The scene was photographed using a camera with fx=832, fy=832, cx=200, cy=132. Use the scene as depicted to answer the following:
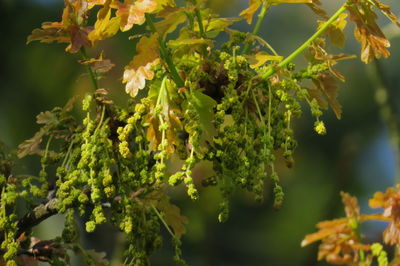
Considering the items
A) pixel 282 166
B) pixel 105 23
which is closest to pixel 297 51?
pixel 105 23

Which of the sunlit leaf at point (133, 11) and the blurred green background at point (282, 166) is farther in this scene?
the blurred green background at point (282, 166)

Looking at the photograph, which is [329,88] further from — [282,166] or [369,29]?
[282,166]

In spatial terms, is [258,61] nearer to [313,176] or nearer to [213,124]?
[213,124]

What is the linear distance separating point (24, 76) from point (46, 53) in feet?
1.11

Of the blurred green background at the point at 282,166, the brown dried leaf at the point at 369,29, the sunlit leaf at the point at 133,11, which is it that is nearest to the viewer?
the sunlit leaf at the point at 133,11

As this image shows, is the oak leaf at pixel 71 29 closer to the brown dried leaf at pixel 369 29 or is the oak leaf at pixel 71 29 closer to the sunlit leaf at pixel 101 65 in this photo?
the sunlit leaf at pixel 101 65

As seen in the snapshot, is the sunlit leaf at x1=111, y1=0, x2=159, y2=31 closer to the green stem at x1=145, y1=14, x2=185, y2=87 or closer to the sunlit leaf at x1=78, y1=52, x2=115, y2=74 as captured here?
the green stem at x1=145, y1=14, x2=185, y2=87

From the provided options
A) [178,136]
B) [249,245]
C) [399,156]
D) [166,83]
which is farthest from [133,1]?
[249,245]

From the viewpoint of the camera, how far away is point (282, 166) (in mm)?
3010

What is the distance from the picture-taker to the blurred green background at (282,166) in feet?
12.7

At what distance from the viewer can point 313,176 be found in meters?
8.25

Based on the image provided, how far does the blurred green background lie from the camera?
3871mm

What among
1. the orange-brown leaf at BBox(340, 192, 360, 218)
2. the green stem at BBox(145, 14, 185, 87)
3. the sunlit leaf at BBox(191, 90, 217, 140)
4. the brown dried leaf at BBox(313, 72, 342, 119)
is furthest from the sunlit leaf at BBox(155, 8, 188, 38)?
the orange-brown leaf at BBox(340, 192, 360, 218)

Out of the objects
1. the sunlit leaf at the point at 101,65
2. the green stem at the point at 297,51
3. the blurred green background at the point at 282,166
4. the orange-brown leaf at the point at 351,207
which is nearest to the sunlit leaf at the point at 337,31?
the green stem at the point at 297,51
